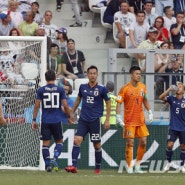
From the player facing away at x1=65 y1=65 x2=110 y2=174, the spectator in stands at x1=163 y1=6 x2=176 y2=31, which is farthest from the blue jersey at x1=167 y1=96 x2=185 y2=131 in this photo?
the spectator in stands at x1=163 y1=6 x2=176 y2=31

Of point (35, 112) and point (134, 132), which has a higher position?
point (35, 112)

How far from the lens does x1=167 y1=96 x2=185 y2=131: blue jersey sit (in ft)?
71.3

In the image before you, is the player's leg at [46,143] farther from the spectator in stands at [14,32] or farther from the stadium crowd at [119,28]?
the spectator in stands at [14,32]

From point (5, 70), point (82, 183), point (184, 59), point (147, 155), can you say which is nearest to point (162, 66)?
point (184, 59)

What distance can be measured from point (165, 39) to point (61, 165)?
5372 mm

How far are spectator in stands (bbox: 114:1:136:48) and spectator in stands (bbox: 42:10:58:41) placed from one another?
1.60 meters

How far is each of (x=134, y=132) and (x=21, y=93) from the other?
8.36 feet

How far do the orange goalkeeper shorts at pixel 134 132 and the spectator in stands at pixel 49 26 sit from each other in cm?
609

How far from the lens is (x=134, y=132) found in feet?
68.1

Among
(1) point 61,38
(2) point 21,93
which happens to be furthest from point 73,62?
(2) point 21,93

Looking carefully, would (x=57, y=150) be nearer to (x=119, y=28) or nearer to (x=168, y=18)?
(x=119, y=28)

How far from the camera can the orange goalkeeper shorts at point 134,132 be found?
20.7 meters

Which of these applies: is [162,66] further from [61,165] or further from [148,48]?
[61,165]

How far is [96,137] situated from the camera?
20.0 m
